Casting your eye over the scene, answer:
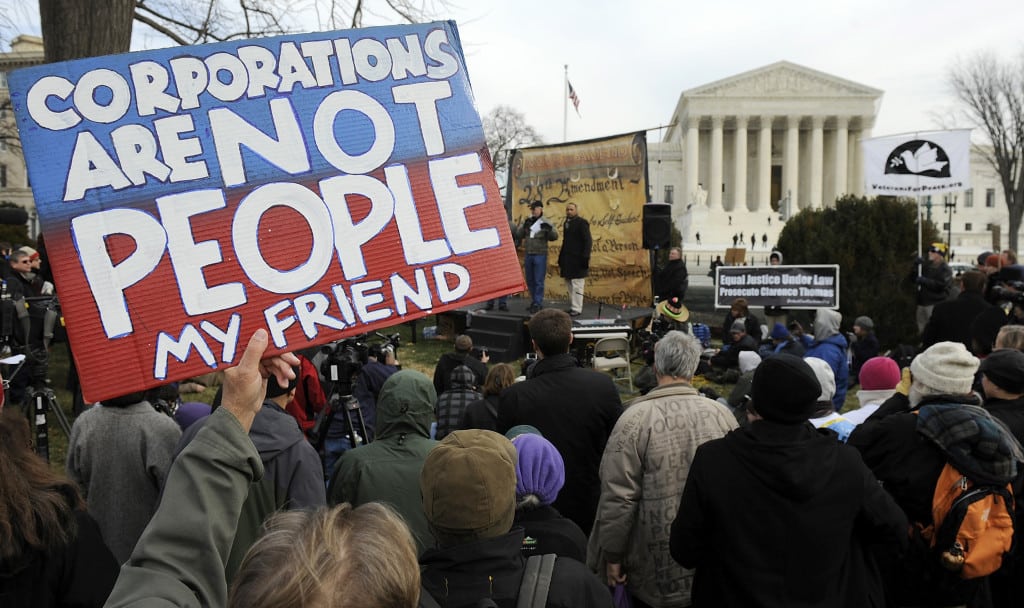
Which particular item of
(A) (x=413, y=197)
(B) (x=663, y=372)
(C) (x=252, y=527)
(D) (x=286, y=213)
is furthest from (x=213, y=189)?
(B) (x=663, y=372)

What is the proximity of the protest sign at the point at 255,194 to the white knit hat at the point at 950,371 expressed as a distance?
5.95 ft

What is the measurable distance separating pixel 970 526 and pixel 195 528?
2.80 m

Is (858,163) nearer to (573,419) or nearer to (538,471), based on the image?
(573,419)

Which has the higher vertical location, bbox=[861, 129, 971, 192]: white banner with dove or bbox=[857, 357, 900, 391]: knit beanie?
bbox=[861, 129, 971, 192]: white banner with dove

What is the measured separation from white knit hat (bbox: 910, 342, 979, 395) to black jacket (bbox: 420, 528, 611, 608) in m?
1.95

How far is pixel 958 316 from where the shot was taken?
7.38m

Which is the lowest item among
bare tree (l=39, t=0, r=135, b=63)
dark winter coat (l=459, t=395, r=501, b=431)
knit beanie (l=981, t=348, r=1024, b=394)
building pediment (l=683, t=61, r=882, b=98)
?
dark winter coat (l=459, t=395, r=501, b=431)

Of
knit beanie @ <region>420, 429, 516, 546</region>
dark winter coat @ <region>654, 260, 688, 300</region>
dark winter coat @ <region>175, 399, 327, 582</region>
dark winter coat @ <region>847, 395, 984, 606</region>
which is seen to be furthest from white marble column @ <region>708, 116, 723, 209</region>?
knit beanie @ <region>420, 429, 516, 546</region>

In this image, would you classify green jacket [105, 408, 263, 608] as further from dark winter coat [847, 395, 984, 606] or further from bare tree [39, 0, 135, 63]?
bare tree [39, 0, 135, 63]

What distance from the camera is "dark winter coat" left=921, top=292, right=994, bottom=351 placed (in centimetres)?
731

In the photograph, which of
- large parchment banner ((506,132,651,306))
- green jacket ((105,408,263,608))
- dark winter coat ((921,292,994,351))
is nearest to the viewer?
green jacket ((105,408,263,608))

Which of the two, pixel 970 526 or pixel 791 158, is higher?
pixel 970 526

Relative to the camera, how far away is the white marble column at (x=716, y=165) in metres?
64.4

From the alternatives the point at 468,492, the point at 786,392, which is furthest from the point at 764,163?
the point at 468,492
